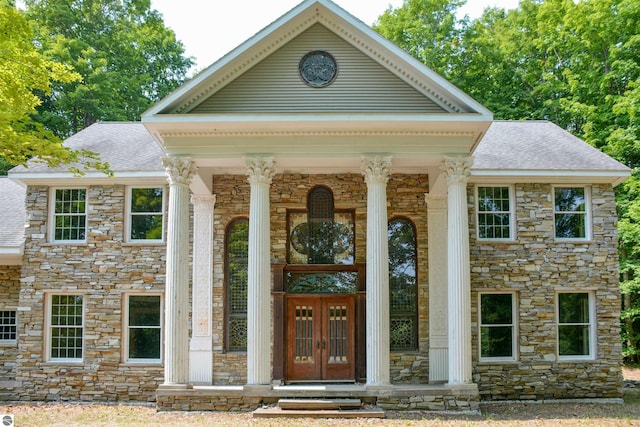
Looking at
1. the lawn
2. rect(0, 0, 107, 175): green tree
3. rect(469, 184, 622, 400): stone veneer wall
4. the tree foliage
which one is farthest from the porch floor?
the tree foliage

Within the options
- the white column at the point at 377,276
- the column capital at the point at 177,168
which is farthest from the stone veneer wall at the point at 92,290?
the white column at the point at 377,276

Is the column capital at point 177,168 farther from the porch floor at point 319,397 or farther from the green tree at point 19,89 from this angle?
the porch floor at point 319,397

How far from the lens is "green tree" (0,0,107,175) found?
11.9 meters

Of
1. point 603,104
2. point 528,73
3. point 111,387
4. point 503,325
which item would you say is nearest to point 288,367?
point 111,387

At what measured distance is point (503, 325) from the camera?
58.3 ft

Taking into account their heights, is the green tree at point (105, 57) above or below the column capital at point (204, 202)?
above

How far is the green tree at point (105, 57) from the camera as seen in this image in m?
31.6

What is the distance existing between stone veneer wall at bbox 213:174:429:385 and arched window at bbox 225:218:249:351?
0.71 feet

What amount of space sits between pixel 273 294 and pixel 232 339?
176 cm

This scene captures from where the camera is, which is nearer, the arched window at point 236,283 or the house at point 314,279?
the house at point 314,279

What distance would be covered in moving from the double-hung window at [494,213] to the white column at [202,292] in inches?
301

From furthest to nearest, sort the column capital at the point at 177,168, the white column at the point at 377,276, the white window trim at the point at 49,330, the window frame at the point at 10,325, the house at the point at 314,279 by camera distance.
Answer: the window frame at the point at 10,325 < the white window trim at the point at 49,330 < the house at the point at 314,279 < the column capital at the point at 177,168 < the white column at the point at 377,276

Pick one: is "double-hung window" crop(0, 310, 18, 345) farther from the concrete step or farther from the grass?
the concrete step

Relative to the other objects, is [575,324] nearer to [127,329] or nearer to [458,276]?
[458,276]
